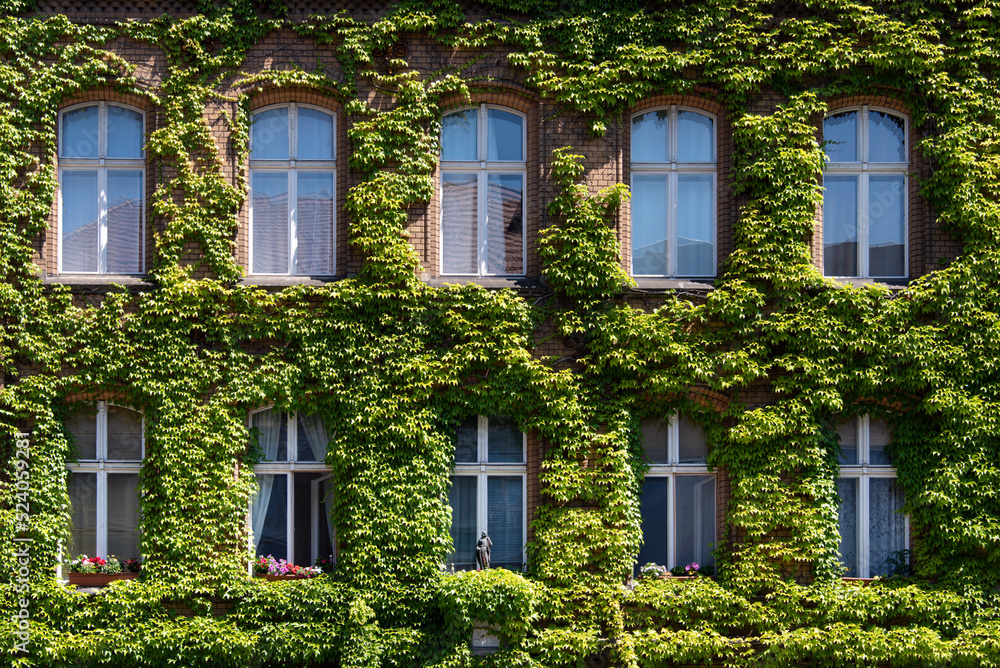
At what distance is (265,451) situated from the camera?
10.2 m

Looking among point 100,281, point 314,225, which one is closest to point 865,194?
point 314,225

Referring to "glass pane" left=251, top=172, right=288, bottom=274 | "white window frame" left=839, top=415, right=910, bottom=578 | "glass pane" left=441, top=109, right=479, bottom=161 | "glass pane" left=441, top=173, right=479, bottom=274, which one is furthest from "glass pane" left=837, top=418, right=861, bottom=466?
"glass pane" left=251, top=172, right=288, bottom=274

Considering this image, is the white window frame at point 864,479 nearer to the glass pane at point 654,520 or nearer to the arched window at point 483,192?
the glass pane at point 654,520

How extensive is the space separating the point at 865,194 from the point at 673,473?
4.36m

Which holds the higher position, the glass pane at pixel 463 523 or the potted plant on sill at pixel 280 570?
the glass pane at pixel 463 523

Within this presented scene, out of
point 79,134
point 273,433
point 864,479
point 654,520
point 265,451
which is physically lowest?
point 654,520

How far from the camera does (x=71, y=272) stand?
10438 mm

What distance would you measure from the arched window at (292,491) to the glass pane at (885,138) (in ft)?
26.0

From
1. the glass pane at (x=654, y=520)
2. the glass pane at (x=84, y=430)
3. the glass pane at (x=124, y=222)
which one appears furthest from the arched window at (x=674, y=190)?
the glass pane at (x=84, y=430)

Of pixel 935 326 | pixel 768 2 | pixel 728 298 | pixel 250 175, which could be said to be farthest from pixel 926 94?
pixel 250 175

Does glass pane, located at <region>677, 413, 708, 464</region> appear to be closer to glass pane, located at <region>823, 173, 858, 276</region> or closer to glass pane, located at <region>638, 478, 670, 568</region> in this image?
glass pane, located at <region>638, 478, 670, 568</region>

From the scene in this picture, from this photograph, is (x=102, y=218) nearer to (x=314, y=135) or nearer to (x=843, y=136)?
(x=314, y=135)

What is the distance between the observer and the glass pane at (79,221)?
10.5 m

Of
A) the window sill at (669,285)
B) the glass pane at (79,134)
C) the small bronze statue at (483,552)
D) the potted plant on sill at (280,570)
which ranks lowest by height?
Result: the potted plant on sill at (280,570)
